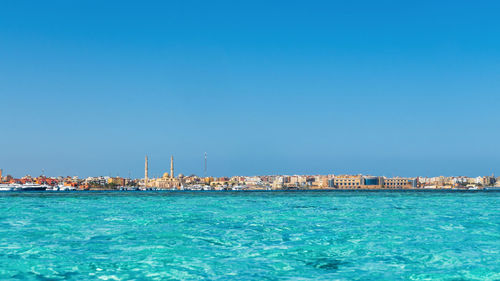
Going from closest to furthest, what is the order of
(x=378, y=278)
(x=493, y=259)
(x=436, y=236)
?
(x=378, y=278), (x=493, y=259), (x=436, y=236)

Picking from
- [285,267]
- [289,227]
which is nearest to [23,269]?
[285,267]

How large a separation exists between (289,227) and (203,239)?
221 inches

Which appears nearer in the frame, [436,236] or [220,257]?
[220,257]

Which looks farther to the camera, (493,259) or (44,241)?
(44,241)

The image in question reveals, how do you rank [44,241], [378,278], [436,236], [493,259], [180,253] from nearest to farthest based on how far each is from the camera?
1. [378,278]
2. [493,259]
3. [180,253]
4. [44,241]
5. [436,236]

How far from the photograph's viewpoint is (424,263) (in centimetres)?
1340

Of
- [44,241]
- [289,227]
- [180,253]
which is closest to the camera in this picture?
[180,253]

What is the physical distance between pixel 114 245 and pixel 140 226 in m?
6.83

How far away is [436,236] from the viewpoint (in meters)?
19.1

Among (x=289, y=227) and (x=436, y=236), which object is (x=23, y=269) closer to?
(x=289, y=227)

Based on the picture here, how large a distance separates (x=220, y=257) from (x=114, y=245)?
4352mm

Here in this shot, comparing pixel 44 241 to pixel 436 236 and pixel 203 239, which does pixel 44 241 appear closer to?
pixel 203 239

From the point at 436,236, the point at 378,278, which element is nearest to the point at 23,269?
the point at 378,278

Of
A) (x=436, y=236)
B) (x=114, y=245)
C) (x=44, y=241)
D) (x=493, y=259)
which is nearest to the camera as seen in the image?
(x=493, y=259)
